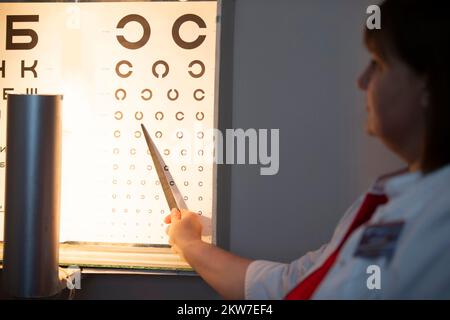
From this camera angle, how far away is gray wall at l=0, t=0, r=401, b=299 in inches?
39.9

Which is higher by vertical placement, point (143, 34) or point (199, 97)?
point (143, 34)

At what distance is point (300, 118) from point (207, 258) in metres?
0.34

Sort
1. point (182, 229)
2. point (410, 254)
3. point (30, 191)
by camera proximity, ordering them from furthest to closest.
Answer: point (182, 229), point (30, 191), point (410, 254)

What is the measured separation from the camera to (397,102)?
64 cm

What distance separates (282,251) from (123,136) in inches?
16.2

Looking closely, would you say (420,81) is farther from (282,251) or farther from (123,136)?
(123,136)

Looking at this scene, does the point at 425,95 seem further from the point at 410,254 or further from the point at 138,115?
the point at 138,115

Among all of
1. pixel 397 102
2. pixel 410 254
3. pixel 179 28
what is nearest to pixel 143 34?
pixel 179 28

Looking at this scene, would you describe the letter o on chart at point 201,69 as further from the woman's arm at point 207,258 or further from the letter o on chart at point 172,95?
the woman's arm at point 207,258

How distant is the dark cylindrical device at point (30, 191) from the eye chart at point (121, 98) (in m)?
0.18

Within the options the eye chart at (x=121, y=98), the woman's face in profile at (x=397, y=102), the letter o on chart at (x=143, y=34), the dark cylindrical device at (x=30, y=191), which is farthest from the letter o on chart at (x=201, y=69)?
the woman's face in profile at (x=397, y=102)

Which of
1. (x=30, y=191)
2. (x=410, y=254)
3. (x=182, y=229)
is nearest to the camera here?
(x=410, y=254)

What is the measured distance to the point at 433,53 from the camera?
585mm

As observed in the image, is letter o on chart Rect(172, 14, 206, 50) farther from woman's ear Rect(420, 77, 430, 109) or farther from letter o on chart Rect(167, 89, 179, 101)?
woman's ear Rect(420, 77, 430, 109)
